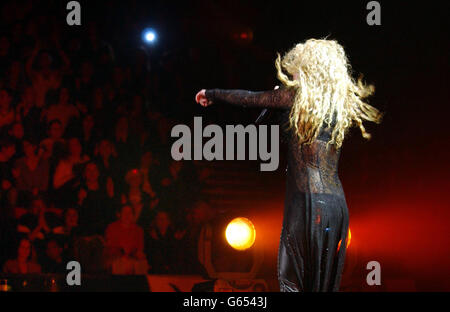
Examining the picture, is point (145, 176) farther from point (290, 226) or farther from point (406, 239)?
A: point (290, 226)

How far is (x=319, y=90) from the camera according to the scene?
2395 mm

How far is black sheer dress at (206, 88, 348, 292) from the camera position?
2283 mm

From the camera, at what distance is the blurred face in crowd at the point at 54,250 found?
15.8ft

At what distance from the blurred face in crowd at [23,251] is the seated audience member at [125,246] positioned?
707mm

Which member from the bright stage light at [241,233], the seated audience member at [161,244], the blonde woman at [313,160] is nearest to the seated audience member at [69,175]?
the seated audience member at [161,244]

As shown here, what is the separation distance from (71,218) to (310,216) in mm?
3328

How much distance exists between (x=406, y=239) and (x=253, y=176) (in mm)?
1865

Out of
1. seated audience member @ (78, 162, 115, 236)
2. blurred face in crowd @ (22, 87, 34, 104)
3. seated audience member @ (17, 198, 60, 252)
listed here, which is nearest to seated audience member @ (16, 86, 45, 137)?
blurred face in crowd @ (22, 87, 34, 104)

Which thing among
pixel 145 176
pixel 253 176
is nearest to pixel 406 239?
pixel 253 176

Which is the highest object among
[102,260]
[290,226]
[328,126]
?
[328,126]

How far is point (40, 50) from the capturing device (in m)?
5.93

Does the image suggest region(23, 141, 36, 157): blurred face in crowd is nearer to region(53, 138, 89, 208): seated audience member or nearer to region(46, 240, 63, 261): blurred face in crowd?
region(53, 138, 89, 208): seated audience member
